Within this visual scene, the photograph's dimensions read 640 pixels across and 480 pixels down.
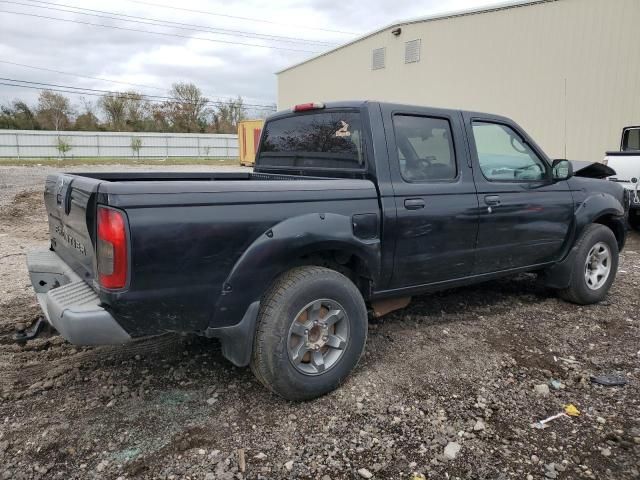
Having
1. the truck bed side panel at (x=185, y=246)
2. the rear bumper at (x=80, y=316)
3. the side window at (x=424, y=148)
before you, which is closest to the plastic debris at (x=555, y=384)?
the side window at (x=424, y=148)

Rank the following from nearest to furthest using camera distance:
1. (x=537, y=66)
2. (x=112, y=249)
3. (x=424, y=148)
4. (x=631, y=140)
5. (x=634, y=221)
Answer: (x=112, y=249) → (x=424, y=148) → (x=634, y=221) → (x=631, y=140) → (x=537, y=66)

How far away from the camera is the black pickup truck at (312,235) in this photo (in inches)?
100

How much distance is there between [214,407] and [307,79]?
92.5ft

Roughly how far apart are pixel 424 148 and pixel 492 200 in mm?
740

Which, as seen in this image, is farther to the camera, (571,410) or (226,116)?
(226,116)

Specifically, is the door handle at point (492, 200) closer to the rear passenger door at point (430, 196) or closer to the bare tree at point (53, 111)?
the rear passenger door at point (430, 196)

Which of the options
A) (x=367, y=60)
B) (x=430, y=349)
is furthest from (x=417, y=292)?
(x=367, y=60)

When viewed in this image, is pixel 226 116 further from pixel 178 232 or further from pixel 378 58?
pixel 178 232

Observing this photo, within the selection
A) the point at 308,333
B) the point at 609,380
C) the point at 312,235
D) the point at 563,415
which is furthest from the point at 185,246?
the point at 609,380

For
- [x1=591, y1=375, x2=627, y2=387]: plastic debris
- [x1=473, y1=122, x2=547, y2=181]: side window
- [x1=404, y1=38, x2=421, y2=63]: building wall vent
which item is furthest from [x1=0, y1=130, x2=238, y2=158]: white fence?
[x1=591, y1=375, x2=627, y2=387]: plastic debris

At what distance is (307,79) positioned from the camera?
2928cm

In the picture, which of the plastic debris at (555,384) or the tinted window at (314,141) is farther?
the tinted window at (314,141)

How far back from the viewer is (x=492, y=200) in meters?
4.00

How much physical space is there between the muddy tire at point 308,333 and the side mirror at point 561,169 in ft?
8.00
